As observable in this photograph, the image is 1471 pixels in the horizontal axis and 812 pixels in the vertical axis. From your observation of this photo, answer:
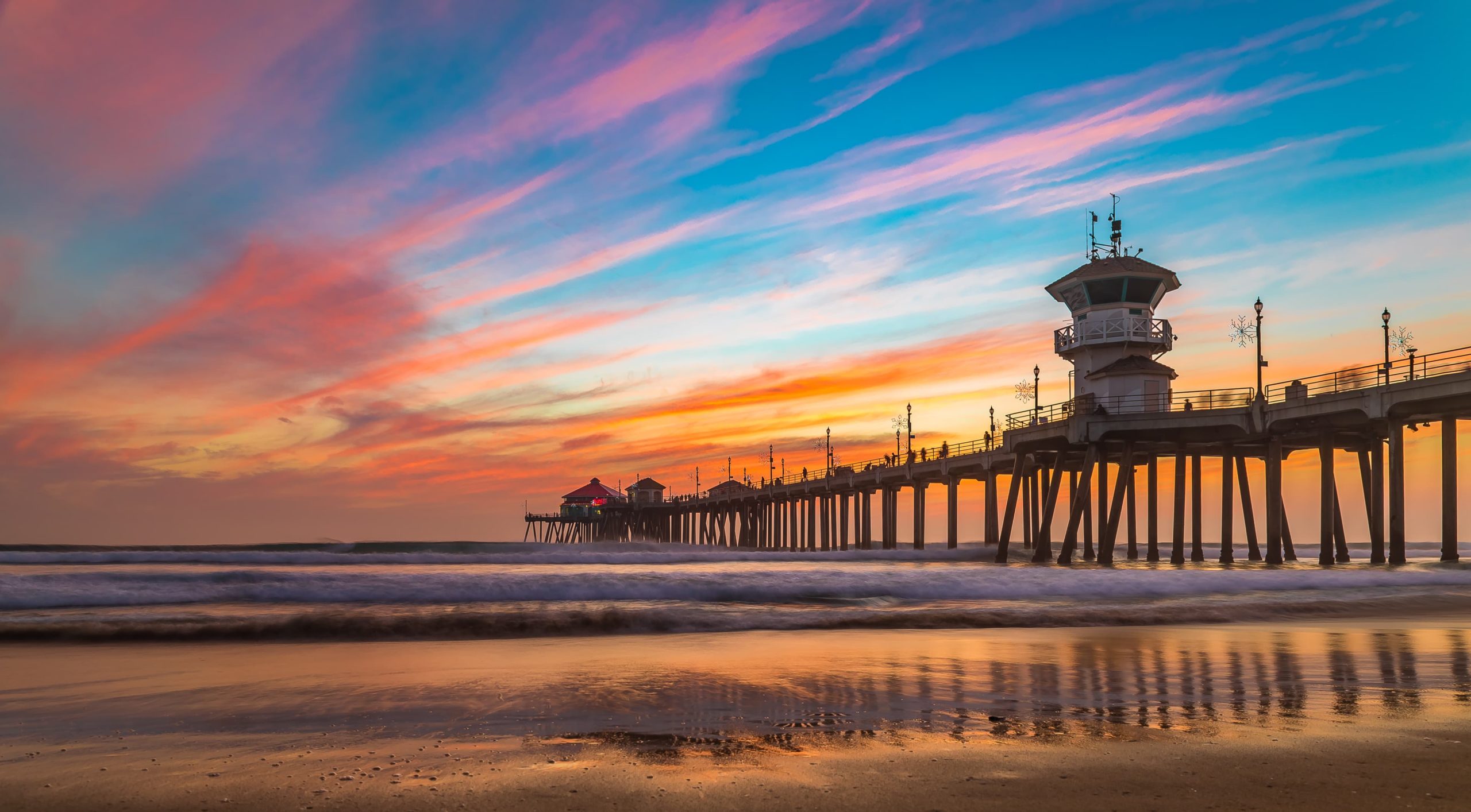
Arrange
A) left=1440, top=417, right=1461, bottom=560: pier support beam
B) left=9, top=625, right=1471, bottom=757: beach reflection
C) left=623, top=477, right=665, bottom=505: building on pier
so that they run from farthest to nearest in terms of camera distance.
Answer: left=623, top=477, right=665, bottom=505: building on pier, left=1440, top=417, right=1461, bottom=560: pier support beam, left=9, top=625, right=1471, bottom=757: beach reflection

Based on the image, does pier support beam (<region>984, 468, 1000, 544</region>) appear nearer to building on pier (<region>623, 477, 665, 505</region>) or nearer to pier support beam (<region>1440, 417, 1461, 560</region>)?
pier support beam (<region>1440, 417, 1461, 560</region>)

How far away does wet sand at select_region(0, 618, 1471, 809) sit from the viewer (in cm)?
432

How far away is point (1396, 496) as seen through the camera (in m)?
28.8

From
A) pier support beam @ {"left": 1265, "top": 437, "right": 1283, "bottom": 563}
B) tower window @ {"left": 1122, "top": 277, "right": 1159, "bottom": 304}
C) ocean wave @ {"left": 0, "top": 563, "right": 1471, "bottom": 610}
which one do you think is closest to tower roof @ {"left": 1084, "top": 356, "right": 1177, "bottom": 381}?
tower window @ {"left": 1122, "top": 277, "right": 1159, "bottom": 304}

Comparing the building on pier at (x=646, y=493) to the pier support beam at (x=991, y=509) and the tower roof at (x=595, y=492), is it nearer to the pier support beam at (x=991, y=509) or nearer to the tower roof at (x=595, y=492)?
the tower roof at (x=595, y=492)

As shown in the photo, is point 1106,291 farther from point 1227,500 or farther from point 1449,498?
point 1449,498

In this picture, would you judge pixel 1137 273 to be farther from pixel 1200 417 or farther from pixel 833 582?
pixel 833 582

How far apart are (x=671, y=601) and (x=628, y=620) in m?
4.36

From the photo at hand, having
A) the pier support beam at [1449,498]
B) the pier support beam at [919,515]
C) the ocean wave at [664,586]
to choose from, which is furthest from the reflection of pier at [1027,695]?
the pier support beam at [919,515]

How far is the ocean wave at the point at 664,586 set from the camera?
19156mm

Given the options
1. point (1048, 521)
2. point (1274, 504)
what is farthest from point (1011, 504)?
point (1274, 504)

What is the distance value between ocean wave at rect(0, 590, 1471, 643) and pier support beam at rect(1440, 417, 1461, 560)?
11.5 meters

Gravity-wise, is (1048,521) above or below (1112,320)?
below

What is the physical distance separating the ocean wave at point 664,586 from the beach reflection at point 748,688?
24.5 feet
